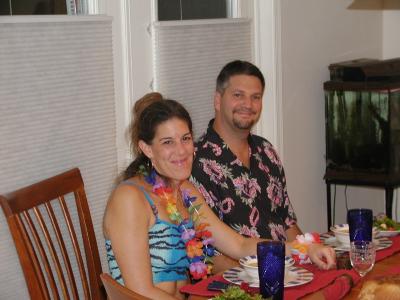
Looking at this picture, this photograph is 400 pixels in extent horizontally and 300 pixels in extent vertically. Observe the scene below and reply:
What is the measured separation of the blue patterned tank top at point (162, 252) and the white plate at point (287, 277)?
0.30 metres

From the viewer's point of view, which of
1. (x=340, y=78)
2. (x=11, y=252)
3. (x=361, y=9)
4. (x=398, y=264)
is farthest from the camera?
(x=361, y=9)

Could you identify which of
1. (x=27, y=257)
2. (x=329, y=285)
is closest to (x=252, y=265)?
(x=329, y=285)

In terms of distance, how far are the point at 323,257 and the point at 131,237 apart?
572 mm

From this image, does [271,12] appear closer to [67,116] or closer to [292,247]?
[67,116]

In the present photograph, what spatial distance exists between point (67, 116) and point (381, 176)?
1984 mm

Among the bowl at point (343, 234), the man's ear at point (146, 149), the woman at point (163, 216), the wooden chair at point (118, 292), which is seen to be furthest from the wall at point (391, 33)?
the wooden chair at point (118, 292)

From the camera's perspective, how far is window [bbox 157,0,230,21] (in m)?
3.47

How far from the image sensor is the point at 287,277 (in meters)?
2.25

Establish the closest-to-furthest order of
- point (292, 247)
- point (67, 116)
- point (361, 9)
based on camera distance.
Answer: point (292, 247), point (67, 116), point (361, 9)

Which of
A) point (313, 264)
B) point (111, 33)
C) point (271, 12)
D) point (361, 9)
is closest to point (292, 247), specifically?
point (313, 264)

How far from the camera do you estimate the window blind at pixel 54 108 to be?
2.73 metres

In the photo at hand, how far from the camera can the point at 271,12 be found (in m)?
4.05

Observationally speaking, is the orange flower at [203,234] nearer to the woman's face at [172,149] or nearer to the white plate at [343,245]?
the woman's face at [172,149]

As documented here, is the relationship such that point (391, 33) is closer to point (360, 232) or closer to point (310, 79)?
point (310, 79)
